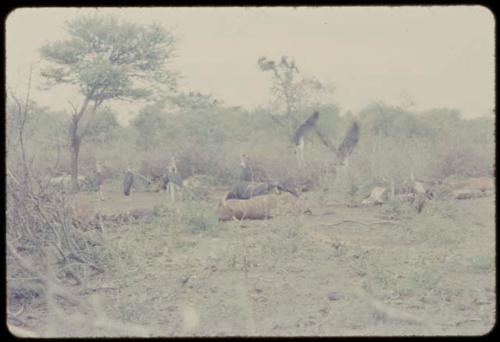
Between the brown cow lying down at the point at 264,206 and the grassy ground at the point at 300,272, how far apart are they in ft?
0.20

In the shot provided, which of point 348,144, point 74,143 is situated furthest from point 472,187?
point 74,143

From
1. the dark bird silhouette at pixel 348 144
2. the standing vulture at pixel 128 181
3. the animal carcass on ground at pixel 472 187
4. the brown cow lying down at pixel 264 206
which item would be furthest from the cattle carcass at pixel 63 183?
the animal carcass on ground at pixel 472 187

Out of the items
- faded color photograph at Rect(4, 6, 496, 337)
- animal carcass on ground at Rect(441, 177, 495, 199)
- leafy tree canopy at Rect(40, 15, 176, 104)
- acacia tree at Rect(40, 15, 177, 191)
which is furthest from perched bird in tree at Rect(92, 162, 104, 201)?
animal carcass on ground at Rect(441, 177, 495, 199)

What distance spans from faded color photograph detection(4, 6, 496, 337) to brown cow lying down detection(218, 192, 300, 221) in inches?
0.7

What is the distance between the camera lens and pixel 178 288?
7.51m

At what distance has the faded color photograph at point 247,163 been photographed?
24.7 feet

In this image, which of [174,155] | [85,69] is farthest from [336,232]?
[85,69]

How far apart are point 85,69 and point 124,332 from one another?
2113 millimetres

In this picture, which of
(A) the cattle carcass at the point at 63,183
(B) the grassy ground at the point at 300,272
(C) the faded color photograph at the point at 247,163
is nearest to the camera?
(B) the grassy ground at the point at 300,272

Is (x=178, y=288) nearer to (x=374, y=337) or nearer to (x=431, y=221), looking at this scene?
(x=374, y=337)

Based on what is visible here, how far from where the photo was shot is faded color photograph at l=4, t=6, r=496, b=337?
7.54 m

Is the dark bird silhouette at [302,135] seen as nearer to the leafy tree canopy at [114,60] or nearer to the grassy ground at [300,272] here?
the grassy ground at [300,272]

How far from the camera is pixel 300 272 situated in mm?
7562

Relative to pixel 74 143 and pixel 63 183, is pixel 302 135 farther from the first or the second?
pixel 63 183
